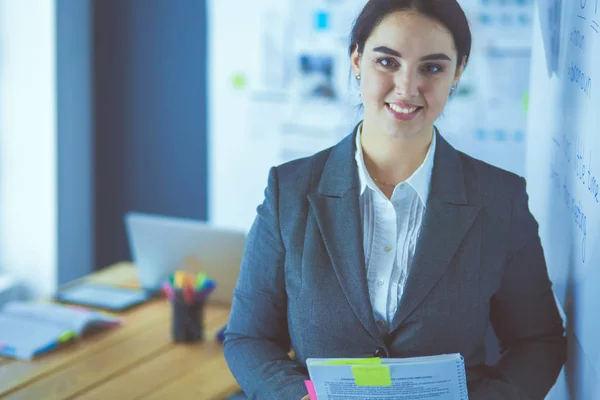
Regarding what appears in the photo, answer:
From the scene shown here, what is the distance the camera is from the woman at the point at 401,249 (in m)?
1.39

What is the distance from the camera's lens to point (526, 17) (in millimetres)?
2918

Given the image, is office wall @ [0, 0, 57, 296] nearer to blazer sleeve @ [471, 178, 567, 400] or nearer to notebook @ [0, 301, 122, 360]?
notebook @ [0, 301, 122, 360]

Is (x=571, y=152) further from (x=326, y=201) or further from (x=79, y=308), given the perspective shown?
(x=79, y=308)

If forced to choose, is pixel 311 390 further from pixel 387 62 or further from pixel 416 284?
pixel 387 62

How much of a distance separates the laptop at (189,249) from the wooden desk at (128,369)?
161 mm

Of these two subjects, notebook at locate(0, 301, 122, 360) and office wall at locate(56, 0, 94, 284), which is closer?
notebook at locate(0, 301, 122, 360)

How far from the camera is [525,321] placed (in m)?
1.48

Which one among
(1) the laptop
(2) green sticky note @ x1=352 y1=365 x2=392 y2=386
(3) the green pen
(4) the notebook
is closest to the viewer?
(2) green sticky note @ x1=352 y1=365 x2=392 y2=386

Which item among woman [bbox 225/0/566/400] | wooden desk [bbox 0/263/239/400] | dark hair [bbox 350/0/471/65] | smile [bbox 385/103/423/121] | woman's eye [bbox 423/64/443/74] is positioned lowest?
wooden desk [bbox 0/263/239/400]

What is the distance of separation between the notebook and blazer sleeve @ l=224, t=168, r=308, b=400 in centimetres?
78

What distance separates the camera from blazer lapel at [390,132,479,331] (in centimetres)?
139

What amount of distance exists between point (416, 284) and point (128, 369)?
96 centimetres

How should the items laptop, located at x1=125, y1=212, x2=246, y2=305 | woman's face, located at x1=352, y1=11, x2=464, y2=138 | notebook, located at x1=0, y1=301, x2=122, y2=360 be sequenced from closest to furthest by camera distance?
woman's face, located at x1=352, y1=11, x2=464, y2=138, notebook, located at x1=0, y1=301, x2=122, y2=360, laptop, located at x1=125, y1=212, x2=246, y2=305

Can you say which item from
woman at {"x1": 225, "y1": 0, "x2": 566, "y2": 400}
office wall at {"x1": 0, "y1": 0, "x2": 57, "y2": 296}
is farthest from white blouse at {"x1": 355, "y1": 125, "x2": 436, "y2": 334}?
office wall at {"x1": 0, "y1": 0, "x2": 57, "y2": 296}
